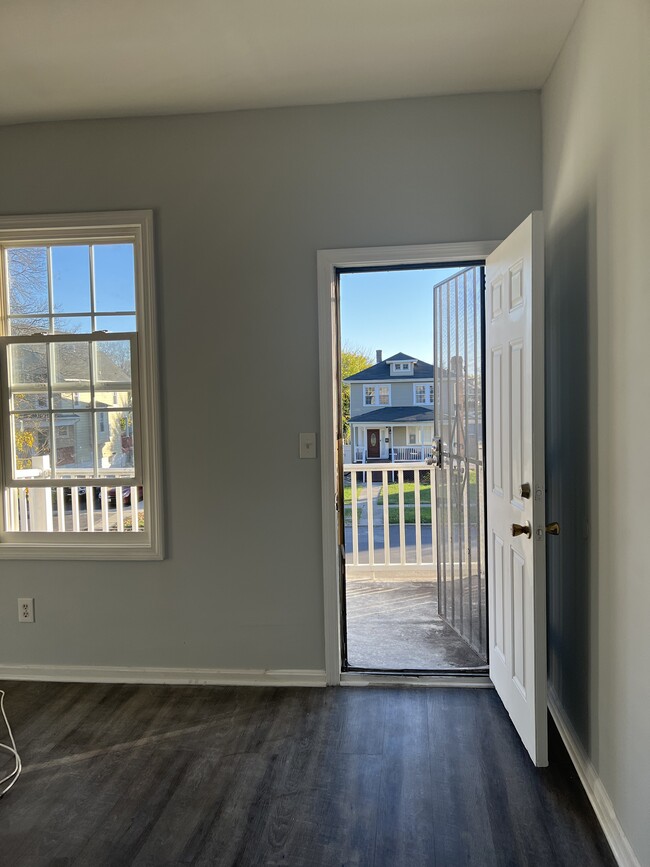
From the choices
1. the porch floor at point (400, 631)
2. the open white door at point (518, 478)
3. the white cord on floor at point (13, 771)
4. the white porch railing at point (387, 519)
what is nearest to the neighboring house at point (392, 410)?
the white porch railing at point (387, 519)

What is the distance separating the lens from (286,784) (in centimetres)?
227

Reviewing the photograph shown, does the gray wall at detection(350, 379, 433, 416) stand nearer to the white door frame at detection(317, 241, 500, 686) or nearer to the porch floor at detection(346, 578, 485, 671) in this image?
the porch floor at detection(346, 578, 485, 671)

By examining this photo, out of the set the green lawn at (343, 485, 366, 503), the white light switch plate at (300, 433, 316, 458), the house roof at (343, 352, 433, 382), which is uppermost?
the house roof at (343, 352, 433, 382)

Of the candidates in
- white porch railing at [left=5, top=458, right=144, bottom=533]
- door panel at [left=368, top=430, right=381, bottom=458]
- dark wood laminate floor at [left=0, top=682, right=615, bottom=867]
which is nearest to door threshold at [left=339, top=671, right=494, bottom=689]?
dark wood laminate floor at [left=0, top=682, right=615, bottom=867]

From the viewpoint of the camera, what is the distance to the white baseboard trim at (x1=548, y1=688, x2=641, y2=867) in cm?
181

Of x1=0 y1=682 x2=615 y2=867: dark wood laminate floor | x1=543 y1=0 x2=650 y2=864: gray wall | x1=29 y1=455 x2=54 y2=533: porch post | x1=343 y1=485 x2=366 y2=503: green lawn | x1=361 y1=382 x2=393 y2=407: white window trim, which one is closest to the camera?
x1=543 y1=0 x2=650 y2=864: gray wall

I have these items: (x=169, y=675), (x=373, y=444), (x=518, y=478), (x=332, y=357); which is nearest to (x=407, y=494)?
(x=373, y=444)

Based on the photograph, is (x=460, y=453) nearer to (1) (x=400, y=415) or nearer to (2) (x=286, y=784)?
(2) (x=286, y=784)

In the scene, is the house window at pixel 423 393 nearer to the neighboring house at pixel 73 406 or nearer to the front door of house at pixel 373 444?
the front door of house at pixel 373 444

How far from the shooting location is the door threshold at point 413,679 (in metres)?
3.01

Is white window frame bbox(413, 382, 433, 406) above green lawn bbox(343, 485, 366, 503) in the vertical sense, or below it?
above

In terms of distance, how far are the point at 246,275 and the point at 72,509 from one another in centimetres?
150

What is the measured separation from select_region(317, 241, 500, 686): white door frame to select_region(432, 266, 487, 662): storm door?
25cm

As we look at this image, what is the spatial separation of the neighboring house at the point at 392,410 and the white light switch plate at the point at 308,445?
2.61 m
